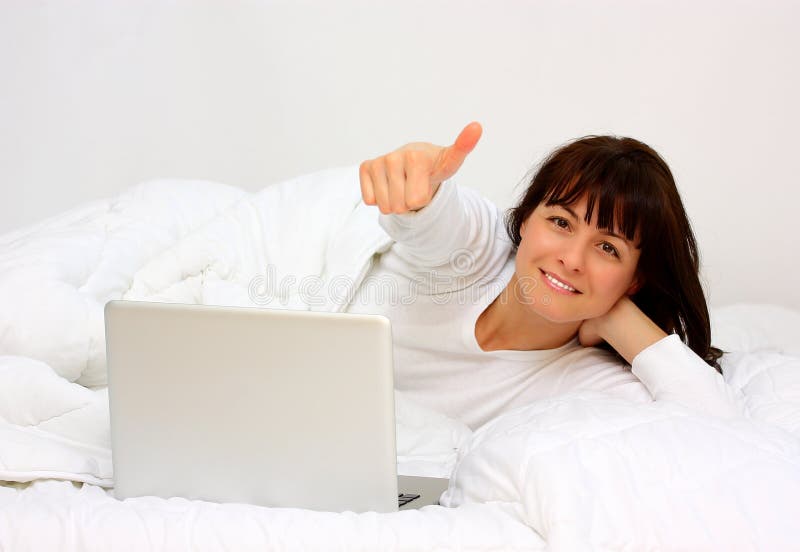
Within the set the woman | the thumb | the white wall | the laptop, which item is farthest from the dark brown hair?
the white wall

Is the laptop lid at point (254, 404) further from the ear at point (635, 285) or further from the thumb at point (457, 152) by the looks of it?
the ear at point (635, 285)

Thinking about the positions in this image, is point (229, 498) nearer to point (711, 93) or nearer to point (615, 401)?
point (615, 401)

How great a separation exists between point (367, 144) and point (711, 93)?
102 centimetres

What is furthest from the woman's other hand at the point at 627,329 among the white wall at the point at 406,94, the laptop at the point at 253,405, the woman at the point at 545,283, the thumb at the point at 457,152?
the white wall at the point at 406,94

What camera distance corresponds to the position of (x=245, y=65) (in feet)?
11.0

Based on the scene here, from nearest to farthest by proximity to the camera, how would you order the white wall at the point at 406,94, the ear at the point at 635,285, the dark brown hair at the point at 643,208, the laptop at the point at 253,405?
the laptop at the point at 253,405 → the dark brown hair at the point at 643,208 → the ear at the point at 635,285 → the white wall at the point at 406,94

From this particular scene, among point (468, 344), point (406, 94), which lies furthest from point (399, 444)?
point (406, 94)

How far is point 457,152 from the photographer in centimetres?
154

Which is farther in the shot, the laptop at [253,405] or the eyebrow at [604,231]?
the eyebrow at [604,231]

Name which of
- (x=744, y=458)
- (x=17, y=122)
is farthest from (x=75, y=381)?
(x=17, y=122)

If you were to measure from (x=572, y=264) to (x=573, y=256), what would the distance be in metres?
0.01

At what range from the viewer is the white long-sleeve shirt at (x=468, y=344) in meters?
1.73

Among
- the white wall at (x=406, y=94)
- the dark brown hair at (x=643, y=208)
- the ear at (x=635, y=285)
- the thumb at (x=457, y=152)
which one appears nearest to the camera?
the thumb at (x=457, y=152)

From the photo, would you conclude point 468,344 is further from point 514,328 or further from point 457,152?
point 457,152
